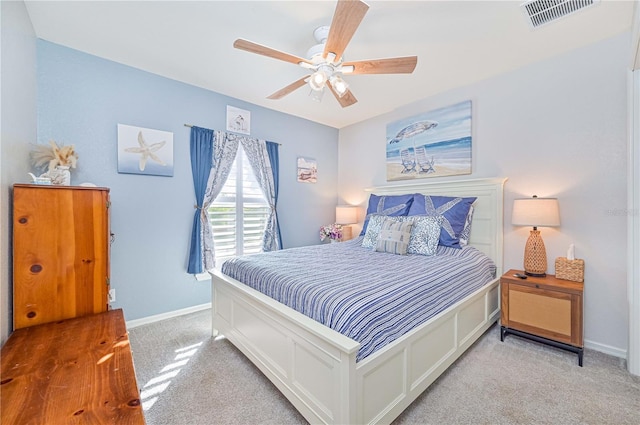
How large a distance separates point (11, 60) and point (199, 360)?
2.39m

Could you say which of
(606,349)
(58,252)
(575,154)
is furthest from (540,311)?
(58,252)

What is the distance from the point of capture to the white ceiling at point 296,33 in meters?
1.91

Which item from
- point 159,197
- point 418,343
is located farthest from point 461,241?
point 159,197

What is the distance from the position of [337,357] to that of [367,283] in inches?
20.6

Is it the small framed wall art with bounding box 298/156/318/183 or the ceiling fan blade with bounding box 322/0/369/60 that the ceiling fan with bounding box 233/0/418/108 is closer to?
the ceiling fan blade with bounding box 322/0/369/60

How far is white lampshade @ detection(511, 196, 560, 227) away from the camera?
227cm

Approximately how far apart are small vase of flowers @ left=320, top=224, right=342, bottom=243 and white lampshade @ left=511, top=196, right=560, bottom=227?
7.81 feet

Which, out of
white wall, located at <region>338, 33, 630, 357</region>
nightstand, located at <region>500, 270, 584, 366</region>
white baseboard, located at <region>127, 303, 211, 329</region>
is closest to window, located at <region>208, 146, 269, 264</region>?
white baseboard, located at <region>127, 303, 211, 329</region>

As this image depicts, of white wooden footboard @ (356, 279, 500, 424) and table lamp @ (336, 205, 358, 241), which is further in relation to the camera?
table lamp @ (336, 205, 358, 241)

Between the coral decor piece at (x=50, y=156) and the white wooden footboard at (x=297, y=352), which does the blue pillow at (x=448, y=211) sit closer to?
the white wooden footboard at (x=297, y=352)

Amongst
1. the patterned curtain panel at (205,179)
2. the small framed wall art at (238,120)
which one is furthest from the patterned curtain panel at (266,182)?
the patterned curtain panel at (205,179)

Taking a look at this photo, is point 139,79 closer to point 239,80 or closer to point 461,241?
point 239,80

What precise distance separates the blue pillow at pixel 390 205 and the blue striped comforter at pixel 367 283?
2.22ft

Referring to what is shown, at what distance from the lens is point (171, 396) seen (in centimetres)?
176
